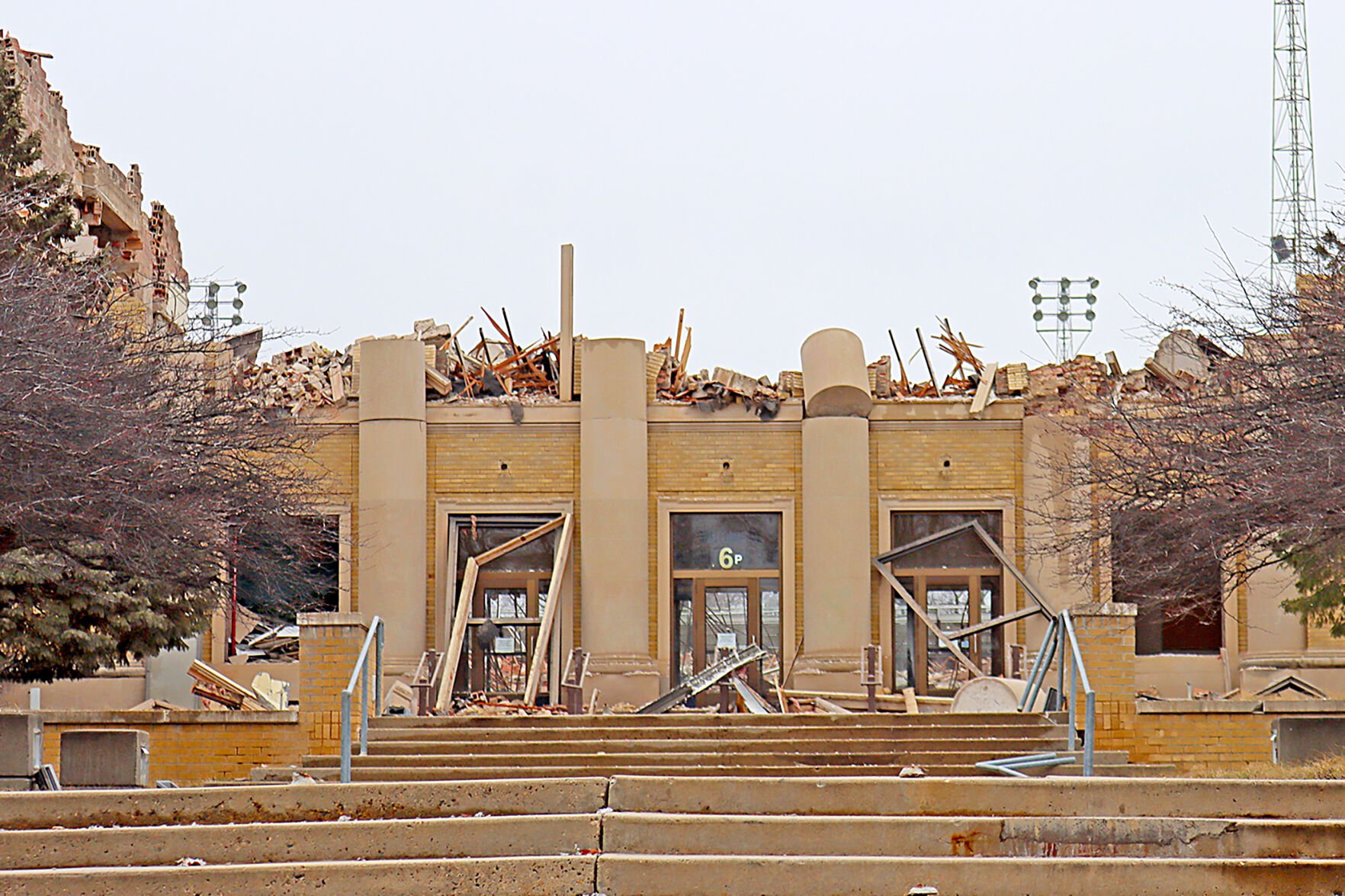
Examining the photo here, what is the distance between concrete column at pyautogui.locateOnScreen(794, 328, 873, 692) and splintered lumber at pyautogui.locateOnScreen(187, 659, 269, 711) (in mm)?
7975

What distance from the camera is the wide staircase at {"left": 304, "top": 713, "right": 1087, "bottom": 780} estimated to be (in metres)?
15.8

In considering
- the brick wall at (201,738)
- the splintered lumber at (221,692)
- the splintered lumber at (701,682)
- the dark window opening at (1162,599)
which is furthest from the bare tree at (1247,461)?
the splintered lumber at (221,692)

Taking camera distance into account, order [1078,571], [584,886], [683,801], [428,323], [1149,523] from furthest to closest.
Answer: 1. [428,323]
2. [1078,571]
3. [1149,523]
4. [683,801]
5. [584,886]

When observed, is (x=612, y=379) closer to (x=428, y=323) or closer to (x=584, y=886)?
(x=428, y=323)

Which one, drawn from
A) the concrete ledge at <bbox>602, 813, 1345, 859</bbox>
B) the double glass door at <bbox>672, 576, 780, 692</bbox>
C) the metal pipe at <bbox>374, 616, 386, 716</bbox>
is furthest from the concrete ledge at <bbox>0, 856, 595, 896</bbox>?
the double glass door at <bbox>672, 576, 780, 692</bbox>

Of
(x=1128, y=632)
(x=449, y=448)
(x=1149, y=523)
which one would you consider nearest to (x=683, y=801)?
(x=1128, y=632)

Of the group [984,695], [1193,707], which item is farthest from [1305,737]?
[984,695]

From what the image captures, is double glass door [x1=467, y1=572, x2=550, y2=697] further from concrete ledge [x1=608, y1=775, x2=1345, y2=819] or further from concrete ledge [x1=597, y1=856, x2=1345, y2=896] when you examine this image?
concrete ledge [x1=597, y1=856, x2=1345, y2=896]

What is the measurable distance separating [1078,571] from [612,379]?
296 inches

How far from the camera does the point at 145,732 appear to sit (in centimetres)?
1698

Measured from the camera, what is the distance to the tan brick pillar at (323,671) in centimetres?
1686

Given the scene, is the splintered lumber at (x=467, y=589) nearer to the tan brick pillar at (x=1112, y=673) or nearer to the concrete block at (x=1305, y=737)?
the tan brick pillar at (x=1112, y=673)

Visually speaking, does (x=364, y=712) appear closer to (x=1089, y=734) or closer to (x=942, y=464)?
(x=1089, y=734)

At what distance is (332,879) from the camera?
356 inches
